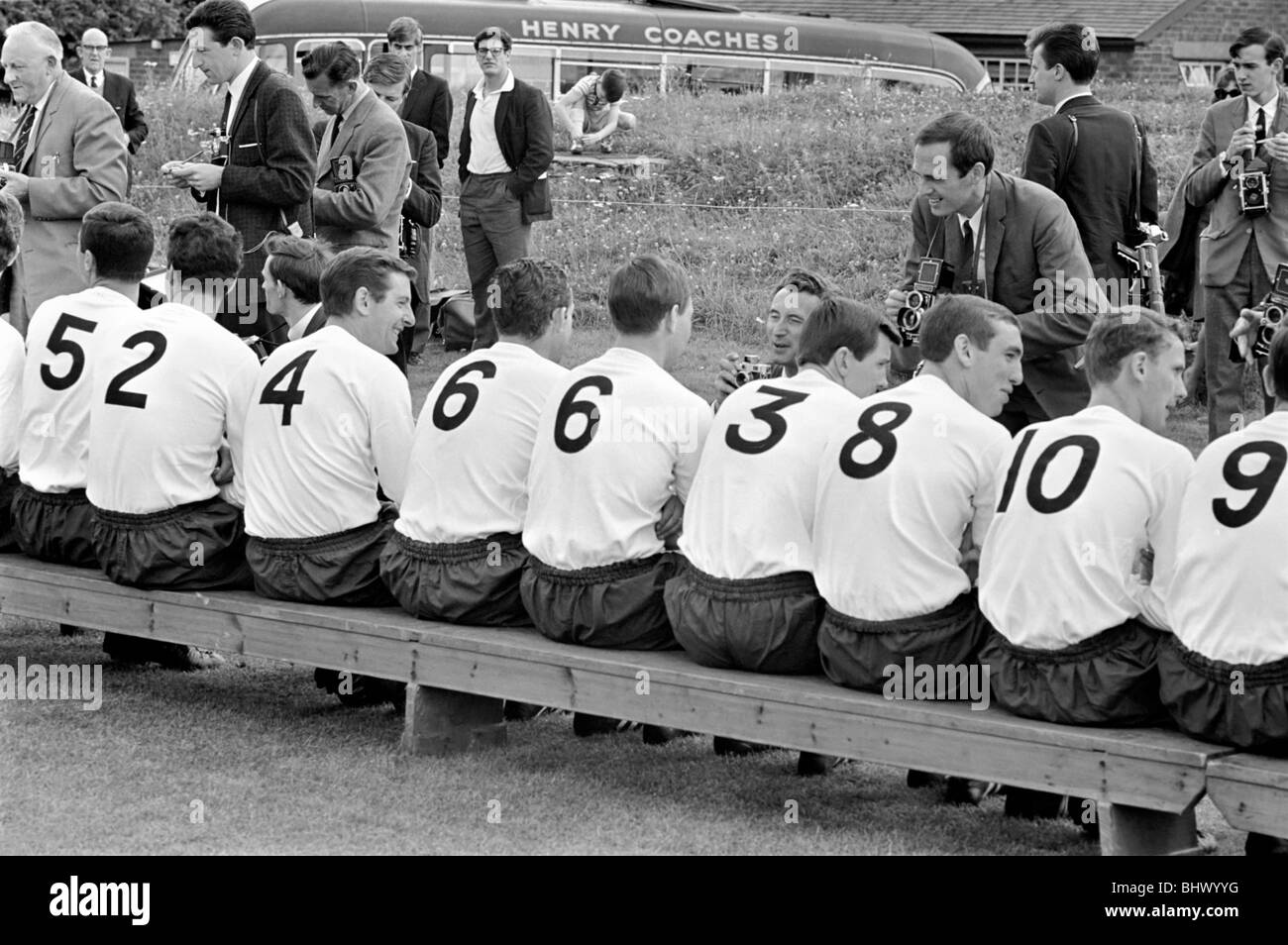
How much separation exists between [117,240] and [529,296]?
1.88 m

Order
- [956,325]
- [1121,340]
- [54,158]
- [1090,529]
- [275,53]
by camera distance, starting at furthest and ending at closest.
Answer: [275,53] < [54,158] < [956,325] < [1121,340] < [1090,529]

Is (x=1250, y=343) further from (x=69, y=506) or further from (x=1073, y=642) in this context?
(x=69, y=506)

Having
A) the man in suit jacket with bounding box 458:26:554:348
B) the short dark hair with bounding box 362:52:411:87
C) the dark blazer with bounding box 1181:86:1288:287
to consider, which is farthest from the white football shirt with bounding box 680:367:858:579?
the man in suit jacket with bounding box 458:26:554:348

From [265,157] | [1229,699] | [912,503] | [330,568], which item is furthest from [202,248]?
[1229,699]

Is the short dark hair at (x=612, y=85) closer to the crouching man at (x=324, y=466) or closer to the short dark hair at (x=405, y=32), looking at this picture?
the short dark hair at (x=405, y=32)

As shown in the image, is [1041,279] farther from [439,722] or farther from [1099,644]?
[439,722]

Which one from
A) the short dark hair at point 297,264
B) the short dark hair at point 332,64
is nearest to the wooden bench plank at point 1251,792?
the short dark hair at point 297,264

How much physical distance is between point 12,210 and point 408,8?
1372 centimetres

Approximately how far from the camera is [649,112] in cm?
1927

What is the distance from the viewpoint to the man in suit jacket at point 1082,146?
7578mm

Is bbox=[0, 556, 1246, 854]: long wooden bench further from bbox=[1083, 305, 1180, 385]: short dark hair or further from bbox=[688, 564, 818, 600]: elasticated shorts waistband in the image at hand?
bbox=[1083, 305, 1180, 385]: short dark hair

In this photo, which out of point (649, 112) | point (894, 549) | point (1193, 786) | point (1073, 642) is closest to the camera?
point (1193, 786)

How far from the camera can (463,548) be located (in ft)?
20.0

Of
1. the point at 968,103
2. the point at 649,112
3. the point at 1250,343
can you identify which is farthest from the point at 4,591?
the point at 968,103
